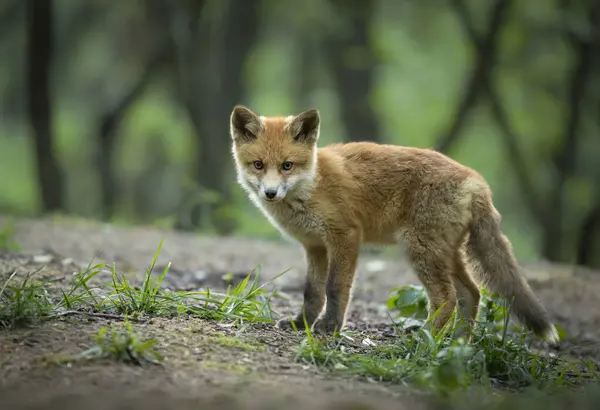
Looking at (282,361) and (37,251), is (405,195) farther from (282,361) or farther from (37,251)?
(37,251)

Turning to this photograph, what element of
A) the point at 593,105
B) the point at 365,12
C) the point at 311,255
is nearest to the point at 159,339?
the point at 311,255

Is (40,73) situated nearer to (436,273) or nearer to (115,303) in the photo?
(115,303)

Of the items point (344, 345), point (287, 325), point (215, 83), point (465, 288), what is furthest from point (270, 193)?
point (215, 83)

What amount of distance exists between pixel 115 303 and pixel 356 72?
37.6ft

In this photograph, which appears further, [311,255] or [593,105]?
[593,105]

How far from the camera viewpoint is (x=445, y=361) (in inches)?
173

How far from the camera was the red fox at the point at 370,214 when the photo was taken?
224 inches

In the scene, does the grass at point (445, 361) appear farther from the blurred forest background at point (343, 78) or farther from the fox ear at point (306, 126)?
the blurred forest background at point (343, 78)

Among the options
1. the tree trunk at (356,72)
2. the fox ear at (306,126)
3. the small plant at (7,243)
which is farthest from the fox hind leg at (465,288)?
the tree trunk at (356,72)

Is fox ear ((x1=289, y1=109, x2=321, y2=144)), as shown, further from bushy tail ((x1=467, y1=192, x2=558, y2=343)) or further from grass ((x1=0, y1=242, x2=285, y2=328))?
bushy tail ((x1=467, y1=192, x2=558, y2=343))

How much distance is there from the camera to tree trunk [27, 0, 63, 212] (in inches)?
631

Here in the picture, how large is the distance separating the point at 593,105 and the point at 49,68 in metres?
12.9

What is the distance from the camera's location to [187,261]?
30.7ft

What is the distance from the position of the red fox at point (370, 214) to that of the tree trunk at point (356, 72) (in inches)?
362
